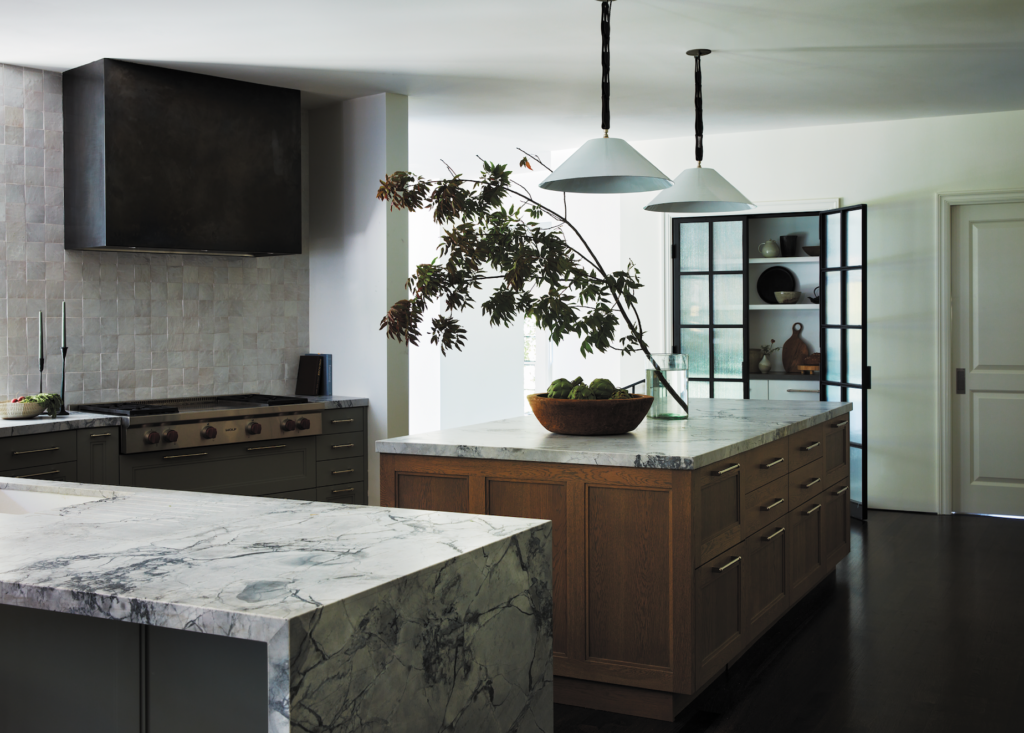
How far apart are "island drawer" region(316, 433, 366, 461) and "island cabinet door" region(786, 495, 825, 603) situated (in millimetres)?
2552

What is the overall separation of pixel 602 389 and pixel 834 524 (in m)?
1.67

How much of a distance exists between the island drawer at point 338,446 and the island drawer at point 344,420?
3 cm

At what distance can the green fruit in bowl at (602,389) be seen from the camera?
3.17 meters

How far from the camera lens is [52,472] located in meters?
3.87

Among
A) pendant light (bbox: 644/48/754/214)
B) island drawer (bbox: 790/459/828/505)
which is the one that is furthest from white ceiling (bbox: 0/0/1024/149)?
island drawer (bbox: 790/459/828/505)

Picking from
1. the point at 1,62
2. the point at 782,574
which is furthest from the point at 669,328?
the point at 1,62

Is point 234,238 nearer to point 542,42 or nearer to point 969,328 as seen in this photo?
point 542,42

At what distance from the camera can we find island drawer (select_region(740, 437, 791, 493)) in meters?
3.05

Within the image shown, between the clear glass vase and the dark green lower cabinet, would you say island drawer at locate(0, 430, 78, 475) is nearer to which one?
the clear glass vase

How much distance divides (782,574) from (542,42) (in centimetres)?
254

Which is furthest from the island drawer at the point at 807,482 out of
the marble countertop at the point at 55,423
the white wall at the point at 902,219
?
the marble countertop at the point at 55,423

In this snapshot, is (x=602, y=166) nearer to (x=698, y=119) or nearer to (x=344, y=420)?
(x=698, y=119)

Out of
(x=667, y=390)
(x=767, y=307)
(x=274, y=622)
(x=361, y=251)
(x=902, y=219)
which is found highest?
(x=902, y=219)

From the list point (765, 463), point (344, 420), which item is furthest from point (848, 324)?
point (344, 420)
